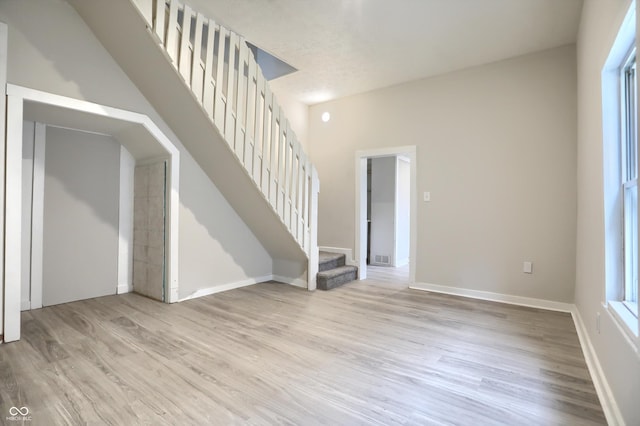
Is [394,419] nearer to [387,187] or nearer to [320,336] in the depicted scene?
[320,336]

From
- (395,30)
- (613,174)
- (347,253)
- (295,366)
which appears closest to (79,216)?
(295,366)

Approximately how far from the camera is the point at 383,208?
253 inches

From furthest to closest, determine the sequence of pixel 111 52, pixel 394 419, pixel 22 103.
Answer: pixel 111 52, pixel 22 103, pixel 394 419

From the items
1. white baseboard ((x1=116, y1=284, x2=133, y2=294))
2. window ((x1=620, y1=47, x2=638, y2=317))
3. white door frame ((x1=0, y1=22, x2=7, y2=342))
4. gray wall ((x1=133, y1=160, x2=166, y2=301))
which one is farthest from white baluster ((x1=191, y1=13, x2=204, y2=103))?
window ((x1=620, y1=47, x2=638, y2=317))

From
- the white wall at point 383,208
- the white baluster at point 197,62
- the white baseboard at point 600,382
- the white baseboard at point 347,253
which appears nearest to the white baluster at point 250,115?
the white baluster at point 197,62

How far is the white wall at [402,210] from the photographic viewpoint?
6.31m

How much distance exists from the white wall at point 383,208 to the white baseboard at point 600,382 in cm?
368

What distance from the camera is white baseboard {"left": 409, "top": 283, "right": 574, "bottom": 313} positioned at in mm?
3512

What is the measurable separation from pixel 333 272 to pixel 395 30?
2.99 m

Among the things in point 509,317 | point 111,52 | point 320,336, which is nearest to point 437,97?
point 509,317

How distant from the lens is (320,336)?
2.72 m

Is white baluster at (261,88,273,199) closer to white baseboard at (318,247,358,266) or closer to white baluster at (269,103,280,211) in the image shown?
white baluster at (269,103,280,211)

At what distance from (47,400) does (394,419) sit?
1.86m

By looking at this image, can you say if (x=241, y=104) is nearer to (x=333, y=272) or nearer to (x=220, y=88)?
(x=220, y=88)
